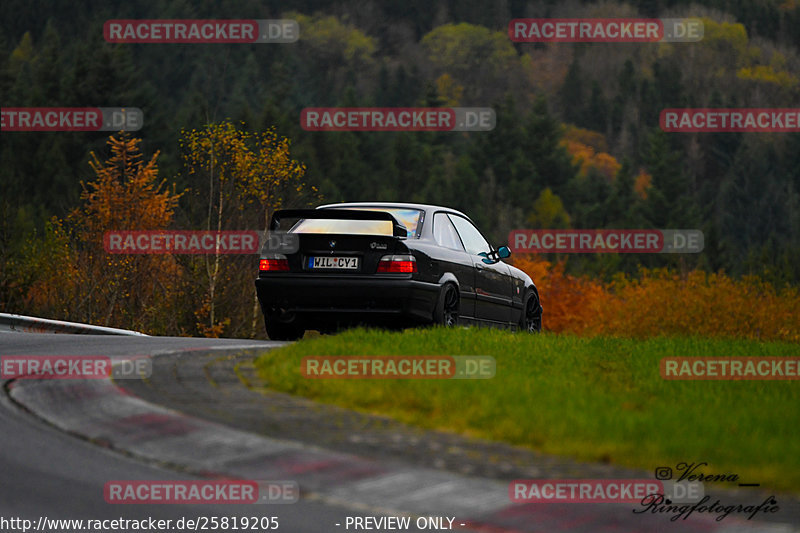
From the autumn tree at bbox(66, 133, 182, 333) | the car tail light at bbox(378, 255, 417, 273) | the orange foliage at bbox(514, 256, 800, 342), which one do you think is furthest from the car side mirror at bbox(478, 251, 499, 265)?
the orange foliage at bbox(514, 256, 800, 342)

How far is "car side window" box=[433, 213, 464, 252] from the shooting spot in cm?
1477

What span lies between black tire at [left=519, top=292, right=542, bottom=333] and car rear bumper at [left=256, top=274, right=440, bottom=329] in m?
3.27

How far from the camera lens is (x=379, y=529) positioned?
6285mm

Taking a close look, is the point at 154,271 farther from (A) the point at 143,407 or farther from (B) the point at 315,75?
(B) the point at 315,75

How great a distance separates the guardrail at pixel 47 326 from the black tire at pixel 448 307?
4.77 metres

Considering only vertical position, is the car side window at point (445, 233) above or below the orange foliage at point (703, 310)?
above

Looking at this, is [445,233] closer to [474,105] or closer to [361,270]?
[361,270]

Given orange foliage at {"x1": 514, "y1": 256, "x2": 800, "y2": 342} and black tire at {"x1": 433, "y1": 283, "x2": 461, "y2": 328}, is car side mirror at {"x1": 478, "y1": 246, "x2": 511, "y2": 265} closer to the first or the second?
black tire at {"x1": 433, "y1": 283, "x2": 461, "y2": 328}

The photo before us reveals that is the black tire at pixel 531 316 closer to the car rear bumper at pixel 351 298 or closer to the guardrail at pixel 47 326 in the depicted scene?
the car rear bumper at pixel 351 298

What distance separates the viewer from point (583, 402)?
9.06m

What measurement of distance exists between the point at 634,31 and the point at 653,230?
82.3m

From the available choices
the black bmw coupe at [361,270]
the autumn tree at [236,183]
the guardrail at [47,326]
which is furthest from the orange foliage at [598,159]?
the black bmw coupe at [361,270]

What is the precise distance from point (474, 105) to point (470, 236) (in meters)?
166

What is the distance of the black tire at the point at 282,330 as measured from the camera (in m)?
14.8
